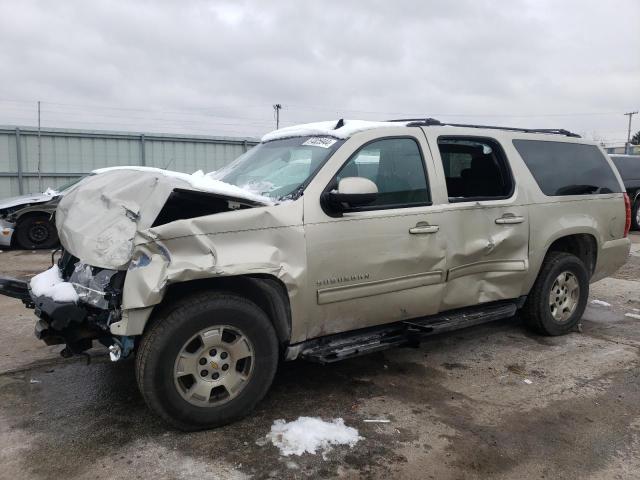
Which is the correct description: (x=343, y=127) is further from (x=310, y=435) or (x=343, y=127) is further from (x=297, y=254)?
(x=310, y=435)

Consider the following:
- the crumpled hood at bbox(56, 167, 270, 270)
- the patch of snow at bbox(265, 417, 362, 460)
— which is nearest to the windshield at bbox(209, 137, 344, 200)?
the crumpled hood at bbox(56, 167, 270, 270)

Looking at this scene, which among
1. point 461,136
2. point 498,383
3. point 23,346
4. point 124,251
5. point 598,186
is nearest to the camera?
point 124,251

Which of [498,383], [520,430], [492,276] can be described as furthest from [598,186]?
[520,430]

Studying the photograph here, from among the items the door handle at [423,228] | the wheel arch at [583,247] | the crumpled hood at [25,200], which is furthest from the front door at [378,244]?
the crumpled hood at [25,200]

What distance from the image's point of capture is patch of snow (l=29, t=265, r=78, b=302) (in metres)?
3.17

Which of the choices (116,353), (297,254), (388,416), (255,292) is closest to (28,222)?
(116,353)

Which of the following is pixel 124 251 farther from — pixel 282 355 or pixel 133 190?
pixel 282 355

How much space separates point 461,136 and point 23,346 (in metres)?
4.27

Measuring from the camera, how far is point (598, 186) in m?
5.27

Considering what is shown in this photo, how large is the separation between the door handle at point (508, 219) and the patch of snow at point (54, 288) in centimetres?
328

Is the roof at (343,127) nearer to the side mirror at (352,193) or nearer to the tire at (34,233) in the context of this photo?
the side mirror at (352,193)

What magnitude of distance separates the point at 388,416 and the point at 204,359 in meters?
1.27

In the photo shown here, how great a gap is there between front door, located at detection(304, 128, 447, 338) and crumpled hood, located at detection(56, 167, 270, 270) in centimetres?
62

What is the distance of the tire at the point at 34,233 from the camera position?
10.2 meters
